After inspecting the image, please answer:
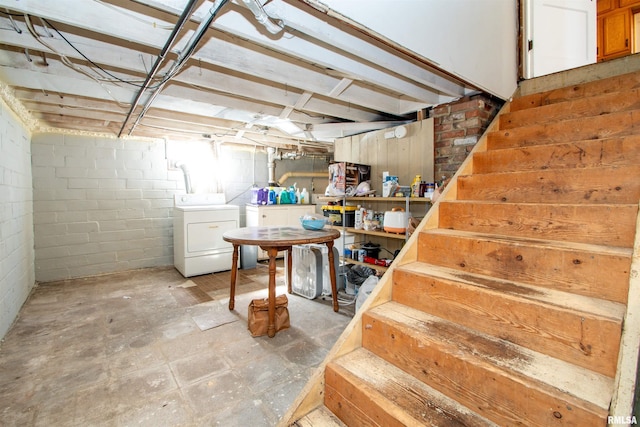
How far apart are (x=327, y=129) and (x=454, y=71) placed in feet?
6.23

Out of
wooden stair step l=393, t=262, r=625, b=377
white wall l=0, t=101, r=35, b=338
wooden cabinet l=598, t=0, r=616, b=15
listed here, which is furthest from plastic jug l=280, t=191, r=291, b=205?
wooden cabinet l=598, t=0, r=616, b=15

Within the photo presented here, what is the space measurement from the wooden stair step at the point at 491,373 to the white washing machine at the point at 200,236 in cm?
332

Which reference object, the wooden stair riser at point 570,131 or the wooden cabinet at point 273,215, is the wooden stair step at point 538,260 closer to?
the wooden stair riser at point 570,131

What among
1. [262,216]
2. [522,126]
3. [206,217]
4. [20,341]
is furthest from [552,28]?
[20,341]

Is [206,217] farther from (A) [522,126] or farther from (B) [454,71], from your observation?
(A) [522,126]

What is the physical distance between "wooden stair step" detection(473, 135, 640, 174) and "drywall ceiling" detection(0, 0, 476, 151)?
0.83m

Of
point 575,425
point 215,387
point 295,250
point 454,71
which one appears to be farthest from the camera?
point 295,250

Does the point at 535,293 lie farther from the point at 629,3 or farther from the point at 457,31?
the point at 629,3

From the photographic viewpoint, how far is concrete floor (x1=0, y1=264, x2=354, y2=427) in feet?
5.21

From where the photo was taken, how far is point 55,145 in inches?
152

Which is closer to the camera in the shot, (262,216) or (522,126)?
(522,126)

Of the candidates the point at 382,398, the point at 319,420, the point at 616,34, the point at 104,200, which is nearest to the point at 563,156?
the point at 382,398

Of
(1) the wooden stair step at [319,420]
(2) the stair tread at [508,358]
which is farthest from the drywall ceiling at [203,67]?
(1) the wooden stair step at [319,420]

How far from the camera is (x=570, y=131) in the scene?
1982mm
